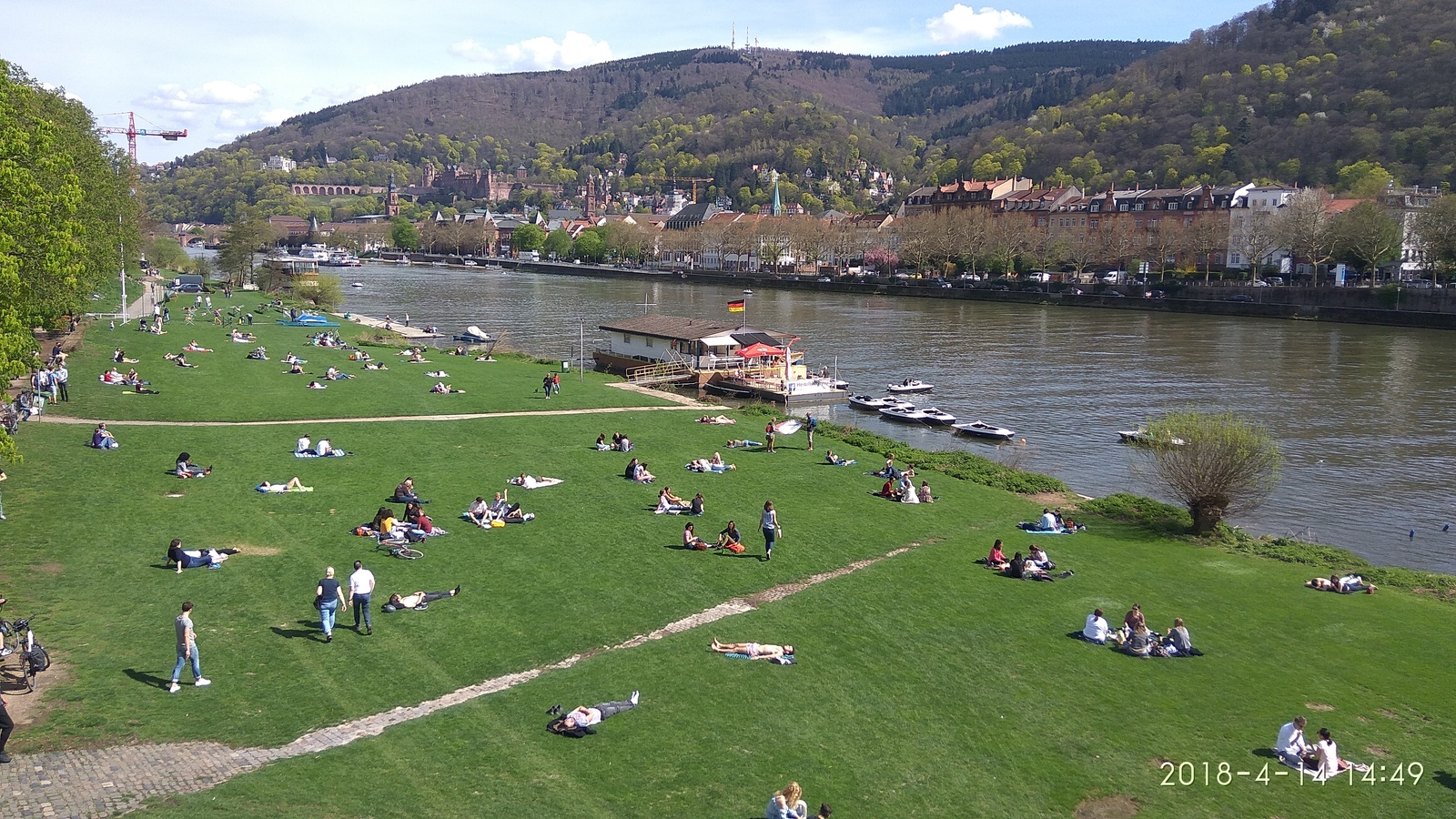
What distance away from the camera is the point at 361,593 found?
17328mm

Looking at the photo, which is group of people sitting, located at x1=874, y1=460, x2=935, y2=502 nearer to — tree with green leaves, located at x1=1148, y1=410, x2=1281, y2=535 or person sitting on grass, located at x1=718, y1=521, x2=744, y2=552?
tree with green leaves, located at x1=1148, y1=410, x2=1281, y2=535

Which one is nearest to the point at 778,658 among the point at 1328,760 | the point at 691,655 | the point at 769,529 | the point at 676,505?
the point at 691,655

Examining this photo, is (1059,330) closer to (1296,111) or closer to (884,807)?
(884,807)

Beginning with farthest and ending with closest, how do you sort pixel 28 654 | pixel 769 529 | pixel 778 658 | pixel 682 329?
pixel 682 329
pixel 769 529
pixel 778 658
pixel 28 654

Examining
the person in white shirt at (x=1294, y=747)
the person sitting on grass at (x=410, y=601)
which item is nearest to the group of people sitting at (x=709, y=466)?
the person sitting on grass at (x=410, y=601)

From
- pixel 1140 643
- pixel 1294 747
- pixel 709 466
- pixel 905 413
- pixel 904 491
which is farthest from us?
pixel 905 413

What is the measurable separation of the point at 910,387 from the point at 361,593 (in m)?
43.2

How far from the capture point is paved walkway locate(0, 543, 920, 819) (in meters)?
11.9

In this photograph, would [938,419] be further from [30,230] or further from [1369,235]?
[1369,235]

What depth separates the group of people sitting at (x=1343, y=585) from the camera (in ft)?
77.0

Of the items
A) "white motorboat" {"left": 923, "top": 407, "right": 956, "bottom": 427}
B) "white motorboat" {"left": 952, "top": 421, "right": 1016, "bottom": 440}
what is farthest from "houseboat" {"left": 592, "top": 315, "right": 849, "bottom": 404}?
"white motorboat" {"left": 952, "top": 421, "right": 1016, "bottom": 440}

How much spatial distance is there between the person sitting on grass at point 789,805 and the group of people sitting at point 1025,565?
1207cm

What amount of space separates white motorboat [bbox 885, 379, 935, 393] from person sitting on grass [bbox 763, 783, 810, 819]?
45.9m

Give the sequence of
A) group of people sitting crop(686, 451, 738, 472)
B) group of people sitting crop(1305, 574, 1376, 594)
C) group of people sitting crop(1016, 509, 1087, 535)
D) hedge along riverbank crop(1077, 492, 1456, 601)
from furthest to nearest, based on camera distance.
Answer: group of people sitting crop(686, 451, 738, 472)
group of people sitting crop(1016, 509, 1087, 535)
hedge along riverbank crop(1077, 492, 1456, 601)
group of people sitting crop(1305, 574, 1376, 594)
